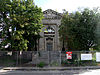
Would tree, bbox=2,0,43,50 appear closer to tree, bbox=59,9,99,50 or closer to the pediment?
tree, bbox=59,9,99,50

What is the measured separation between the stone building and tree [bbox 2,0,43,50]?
1029cm

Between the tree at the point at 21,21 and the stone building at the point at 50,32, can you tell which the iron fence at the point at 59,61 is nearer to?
the tree at the point at 21,21

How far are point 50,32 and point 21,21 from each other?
14001 millimetres

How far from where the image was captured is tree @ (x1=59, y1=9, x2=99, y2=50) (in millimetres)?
13602

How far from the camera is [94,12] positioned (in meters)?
14.2

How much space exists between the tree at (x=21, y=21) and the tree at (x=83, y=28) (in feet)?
18.5

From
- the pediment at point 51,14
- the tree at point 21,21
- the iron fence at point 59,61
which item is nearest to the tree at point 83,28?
the iron fence at point 59,61

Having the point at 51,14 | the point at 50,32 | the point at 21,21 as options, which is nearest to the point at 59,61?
the point at 21,21

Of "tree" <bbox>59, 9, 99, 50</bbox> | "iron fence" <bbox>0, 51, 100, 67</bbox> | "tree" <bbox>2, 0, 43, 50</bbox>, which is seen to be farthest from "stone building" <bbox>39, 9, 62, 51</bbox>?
"iron fence" <bbox>0, 51, 100, 67</bbox>

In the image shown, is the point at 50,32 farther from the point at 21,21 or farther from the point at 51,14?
the point at 21,21

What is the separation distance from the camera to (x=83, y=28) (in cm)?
1348

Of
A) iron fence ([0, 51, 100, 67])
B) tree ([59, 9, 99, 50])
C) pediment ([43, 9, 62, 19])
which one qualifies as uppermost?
pediment ([43, 9, 62, 19])

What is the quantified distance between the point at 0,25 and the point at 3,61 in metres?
5.42

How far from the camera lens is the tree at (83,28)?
44.6ft
